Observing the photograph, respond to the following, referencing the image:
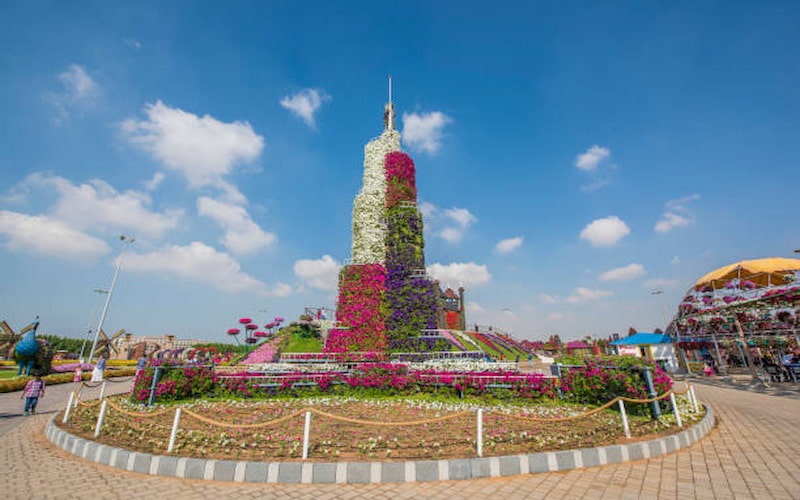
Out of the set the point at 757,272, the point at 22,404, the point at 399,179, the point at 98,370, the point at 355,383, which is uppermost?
the point at 399,179

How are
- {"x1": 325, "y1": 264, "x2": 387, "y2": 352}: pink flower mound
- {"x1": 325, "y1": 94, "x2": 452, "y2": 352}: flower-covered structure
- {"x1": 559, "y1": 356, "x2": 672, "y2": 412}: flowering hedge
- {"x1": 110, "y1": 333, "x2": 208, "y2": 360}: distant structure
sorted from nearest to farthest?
{"x1": 559, "y1": 356, "x2": 672, "y2": 412}: flowering hedge
{"x1": 325, "y1": 264, "x2": 387, "y2": 352}: pink flower mound
{"x1": 325, "y1": 94, "x2": 452, "y2": 352}: flower-covered structure
{"x1": 110, "y1": 333, "x2": 208, "y2": 360}: distant structure

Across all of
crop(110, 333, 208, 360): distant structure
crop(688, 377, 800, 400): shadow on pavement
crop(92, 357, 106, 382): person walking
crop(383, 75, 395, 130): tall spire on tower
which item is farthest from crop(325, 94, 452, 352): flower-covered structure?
crop(110, 333, 208, 360): distant structure

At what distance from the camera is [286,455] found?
6.12 meters

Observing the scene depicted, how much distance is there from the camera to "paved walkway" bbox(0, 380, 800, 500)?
4906mm

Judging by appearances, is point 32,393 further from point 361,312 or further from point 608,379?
point 608,379

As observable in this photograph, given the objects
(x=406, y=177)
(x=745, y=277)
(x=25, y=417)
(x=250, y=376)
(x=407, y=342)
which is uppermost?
(x=406, y=177)

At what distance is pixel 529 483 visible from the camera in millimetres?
5332

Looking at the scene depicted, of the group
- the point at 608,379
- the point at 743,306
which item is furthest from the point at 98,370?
the point at 743,306

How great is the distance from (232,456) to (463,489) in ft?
13.9

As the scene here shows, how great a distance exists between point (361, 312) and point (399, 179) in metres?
11.3

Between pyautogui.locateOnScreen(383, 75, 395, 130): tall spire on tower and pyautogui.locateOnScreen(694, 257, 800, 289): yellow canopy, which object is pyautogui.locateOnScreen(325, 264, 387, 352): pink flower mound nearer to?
pyautogui.locateOnScreen(383, 75, 395, 130): tall spire on tower

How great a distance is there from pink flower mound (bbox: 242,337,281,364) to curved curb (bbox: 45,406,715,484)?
21.0m

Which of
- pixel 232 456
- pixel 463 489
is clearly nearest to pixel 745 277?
pixel 463 489

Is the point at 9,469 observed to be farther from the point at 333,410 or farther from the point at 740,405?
the point at 740,405
